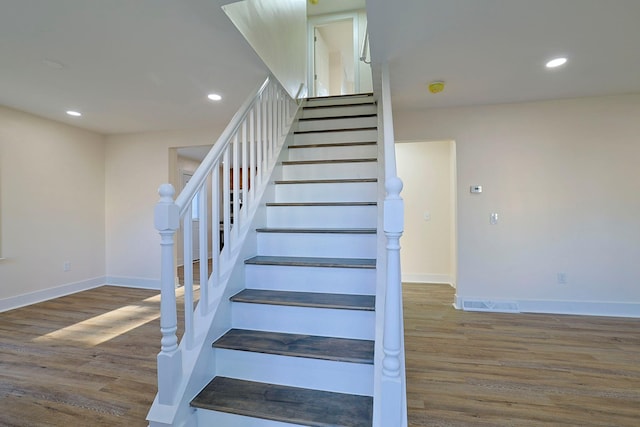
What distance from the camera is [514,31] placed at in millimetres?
1979

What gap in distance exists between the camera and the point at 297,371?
147cm

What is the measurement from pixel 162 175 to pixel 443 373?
4214 millimetres

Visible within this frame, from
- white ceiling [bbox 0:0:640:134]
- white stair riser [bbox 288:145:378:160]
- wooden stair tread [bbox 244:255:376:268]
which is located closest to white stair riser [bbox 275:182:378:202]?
white stair riser [bbox 288:145:378:160]

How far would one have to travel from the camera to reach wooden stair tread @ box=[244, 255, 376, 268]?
5.99 ft

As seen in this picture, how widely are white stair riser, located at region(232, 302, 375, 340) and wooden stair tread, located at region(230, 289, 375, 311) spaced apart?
3 centimetres

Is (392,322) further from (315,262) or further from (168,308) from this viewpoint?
(168,308)

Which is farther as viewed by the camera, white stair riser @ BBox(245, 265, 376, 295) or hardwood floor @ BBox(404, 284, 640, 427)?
white stair riser @ BBox(245, 265, 376, 295)

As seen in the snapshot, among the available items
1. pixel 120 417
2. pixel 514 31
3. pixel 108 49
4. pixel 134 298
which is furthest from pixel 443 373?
pixel 134 298

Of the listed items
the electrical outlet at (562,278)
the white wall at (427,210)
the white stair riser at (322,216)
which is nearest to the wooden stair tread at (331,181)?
the white stair riser at (322,216)

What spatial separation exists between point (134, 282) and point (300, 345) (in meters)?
3.89

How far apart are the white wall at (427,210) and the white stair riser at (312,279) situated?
2.99 metres

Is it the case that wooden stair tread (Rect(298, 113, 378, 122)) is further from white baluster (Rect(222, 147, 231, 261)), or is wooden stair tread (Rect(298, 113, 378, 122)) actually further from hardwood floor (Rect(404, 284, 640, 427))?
hardwood floor (Rect(404, 284, 640, 427))

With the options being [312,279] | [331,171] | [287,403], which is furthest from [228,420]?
[331,171]

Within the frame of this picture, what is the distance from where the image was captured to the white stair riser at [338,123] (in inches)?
127
